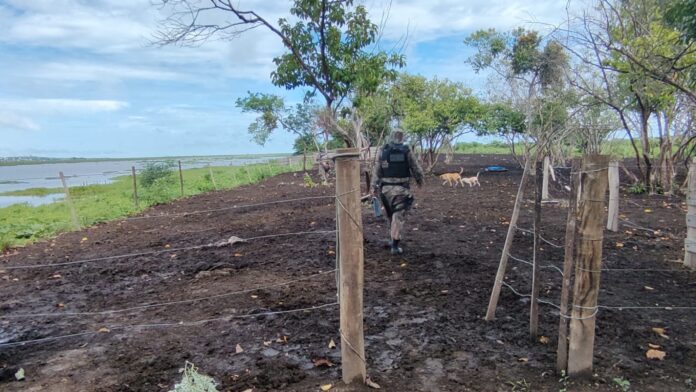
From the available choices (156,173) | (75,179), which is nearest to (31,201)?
(156,173)

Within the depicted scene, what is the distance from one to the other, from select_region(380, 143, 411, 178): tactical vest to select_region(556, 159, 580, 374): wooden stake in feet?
12.0

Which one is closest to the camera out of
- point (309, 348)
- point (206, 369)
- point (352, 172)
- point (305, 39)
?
point (352, 172)

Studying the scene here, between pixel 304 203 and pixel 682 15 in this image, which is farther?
pixel 304 203

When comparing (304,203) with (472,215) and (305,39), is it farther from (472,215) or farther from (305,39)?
(305,39)

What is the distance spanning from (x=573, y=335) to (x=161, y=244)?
6.80 metres

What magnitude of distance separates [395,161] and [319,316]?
2.96 m

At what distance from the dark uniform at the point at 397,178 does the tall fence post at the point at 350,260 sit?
141 inches

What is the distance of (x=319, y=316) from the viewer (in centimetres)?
434

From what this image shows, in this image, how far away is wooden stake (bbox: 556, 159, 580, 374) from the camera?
2898 millimetres

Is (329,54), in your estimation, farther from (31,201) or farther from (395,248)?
(31,201)

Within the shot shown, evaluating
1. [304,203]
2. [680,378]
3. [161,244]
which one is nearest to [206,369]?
[680,378]

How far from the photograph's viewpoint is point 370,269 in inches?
233

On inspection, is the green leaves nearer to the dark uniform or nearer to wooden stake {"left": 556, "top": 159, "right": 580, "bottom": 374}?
the dark uniform

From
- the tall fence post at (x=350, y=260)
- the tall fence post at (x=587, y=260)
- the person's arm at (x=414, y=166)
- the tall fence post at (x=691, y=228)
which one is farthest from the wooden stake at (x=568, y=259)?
the tall fence post at (x=691, y=228)
